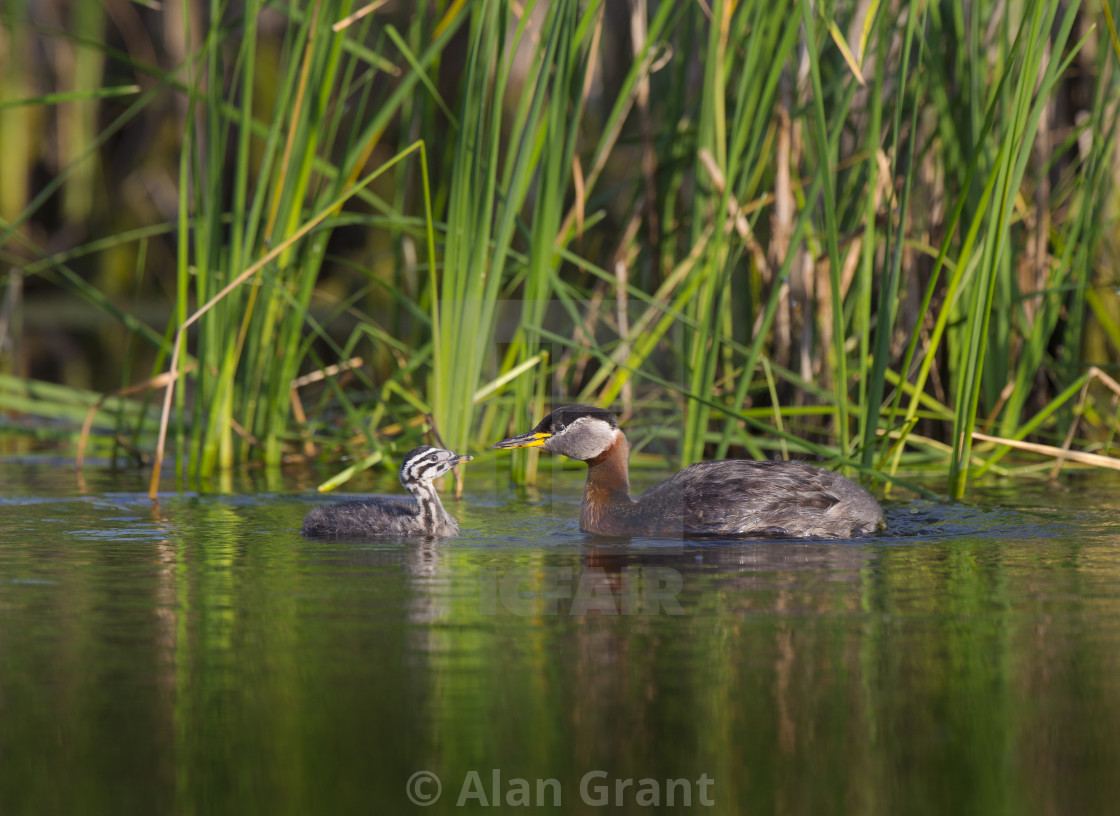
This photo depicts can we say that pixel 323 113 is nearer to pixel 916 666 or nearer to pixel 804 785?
pixel 916 666

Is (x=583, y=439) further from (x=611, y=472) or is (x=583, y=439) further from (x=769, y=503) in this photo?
(x=769, y=503)

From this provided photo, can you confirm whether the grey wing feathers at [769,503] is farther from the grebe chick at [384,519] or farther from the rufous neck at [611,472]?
the grebe chick at [384,519]

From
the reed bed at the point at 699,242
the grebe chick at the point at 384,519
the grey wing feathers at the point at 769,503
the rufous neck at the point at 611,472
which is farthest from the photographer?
the rufous neck at the point at 611,472

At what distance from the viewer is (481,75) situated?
7.06m

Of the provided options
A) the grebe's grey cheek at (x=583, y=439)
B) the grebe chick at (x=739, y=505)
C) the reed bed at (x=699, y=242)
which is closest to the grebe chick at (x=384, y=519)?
the grebe chick at (x=739, y=505)

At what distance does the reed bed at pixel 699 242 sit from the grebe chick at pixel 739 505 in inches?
7.5

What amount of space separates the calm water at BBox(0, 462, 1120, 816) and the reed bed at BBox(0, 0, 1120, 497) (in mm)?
1160

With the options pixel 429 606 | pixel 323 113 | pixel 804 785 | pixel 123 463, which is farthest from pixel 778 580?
pixel 123 463

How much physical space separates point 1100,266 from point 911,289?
5.41ft

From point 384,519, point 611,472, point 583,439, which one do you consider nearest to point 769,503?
point 611,472

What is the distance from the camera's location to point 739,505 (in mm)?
6797

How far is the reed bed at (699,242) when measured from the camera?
693cm

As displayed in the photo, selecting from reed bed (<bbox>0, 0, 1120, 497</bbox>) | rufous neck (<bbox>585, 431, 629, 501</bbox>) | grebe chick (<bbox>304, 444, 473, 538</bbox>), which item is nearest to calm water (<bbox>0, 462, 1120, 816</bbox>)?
grebe chick (<bbox>304, 444, 473, 538</bbox>)

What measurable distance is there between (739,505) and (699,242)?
5.28ft
